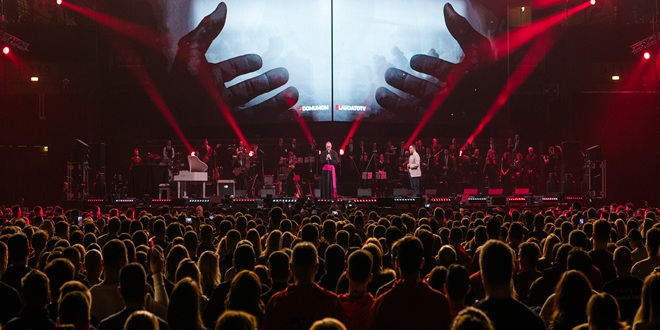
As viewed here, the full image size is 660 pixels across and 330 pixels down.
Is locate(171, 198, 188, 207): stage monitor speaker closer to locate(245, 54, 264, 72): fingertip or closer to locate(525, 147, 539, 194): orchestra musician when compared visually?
locate(245, 54, 264, 72): fingertip

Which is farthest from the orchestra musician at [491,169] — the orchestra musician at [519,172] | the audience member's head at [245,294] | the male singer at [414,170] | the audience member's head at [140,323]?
the audience member's head at [140,323]

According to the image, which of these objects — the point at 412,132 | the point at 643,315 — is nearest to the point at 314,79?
the point at 412,132

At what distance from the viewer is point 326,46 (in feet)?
108

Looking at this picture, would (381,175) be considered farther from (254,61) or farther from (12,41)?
(12,41)

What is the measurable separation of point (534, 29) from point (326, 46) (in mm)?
9682

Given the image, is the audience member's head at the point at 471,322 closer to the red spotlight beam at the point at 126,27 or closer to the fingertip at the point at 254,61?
the fingertip at the point at 254,61

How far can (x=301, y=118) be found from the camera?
106 feet

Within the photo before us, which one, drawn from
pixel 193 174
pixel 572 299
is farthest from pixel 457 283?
pixel 193 174

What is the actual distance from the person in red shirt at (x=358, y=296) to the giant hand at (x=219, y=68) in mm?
27916

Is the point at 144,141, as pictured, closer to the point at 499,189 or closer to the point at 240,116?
the point at 240,116

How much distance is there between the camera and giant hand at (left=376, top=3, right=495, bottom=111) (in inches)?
1289

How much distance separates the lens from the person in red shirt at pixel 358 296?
519 cm

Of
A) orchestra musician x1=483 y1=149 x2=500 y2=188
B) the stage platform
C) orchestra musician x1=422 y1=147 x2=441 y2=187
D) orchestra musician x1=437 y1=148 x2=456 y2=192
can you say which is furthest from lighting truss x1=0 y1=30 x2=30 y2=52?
orchestra musician x1=483 y1=149 x2=500 y2=188

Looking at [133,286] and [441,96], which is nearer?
[133,286]
